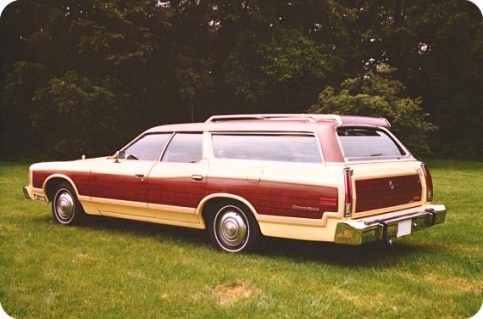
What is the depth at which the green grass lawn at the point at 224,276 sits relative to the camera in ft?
15.0

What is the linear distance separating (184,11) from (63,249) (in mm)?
20125

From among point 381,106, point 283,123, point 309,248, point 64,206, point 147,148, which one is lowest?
point 309,248

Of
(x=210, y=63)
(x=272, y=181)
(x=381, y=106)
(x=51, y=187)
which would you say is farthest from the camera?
(x=210, y=63)

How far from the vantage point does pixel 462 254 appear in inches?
253

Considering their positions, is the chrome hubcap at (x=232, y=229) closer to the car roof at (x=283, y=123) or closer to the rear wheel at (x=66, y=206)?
the car roof at (x=283, y=123)

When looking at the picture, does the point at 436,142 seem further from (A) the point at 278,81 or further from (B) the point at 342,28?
(A) the point at 278,81

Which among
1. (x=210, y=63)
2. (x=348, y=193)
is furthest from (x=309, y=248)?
(x=210, y=63)

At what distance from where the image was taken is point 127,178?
24.3ft

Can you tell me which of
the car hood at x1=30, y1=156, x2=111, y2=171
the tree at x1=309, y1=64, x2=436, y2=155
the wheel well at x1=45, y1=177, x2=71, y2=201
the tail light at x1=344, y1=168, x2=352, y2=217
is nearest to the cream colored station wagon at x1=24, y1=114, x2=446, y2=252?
the tail light at x1=344, y1=168, x2=352, y2=217

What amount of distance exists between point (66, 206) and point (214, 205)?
2.79 m

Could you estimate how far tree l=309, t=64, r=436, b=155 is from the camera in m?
20.0

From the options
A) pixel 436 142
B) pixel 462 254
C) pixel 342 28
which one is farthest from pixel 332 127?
pixel 436 142

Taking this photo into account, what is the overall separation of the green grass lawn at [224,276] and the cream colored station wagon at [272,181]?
38 centimetres

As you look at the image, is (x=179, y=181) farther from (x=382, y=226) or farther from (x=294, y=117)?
(x=382, y=226)
